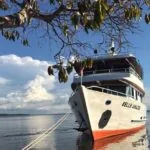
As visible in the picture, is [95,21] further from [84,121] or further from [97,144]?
[84,121]

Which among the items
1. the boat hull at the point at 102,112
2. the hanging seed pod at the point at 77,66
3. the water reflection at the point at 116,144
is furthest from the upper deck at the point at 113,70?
the hanging seed pod at the point at 77,66

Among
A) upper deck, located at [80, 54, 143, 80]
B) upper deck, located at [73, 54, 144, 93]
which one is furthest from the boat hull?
upper deck, located at [80, 54, 143, 80]

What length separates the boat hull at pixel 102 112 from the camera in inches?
1080

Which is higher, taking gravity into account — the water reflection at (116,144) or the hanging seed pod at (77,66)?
the hanging seed pod at (77,66)

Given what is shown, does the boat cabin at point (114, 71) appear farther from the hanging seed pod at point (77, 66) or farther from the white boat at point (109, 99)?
the hanging seed pod at point (77, 66)

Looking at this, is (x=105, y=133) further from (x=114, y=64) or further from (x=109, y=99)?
(x=114, y=64)

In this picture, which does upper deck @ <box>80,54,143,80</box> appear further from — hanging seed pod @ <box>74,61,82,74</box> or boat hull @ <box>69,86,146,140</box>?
hanging seed pod @ <box>74,61,82,74</box>

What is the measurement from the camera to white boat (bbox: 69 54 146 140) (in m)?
27.6

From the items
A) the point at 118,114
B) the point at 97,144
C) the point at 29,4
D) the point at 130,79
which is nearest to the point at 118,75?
the point at 130,79

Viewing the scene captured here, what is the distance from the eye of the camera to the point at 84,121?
28.8 m

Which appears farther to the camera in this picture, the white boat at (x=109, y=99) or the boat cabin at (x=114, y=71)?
the boat cabin at (x=114, y=71)

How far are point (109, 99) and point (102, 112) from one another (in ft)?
3.48

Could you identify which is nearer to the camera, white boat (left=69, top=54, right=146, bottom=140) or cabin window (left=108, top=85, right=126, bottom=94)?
white boat (left=69, top=54, right=146, bottom=140)

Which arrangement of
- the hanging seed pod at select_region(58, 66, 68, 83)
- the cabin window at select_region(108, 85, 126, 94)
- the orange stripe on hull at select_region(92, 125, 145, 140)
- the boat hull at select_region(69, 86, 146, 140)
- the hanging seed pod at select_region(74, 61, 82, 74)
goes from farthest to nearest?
1. the cabin window at select_region(108, 85, 126, 94)
2. the orange stripe on hull at select_region(92, 125, 145, 140)
3. the boat hull at select_region(69, 86, 146, 140)
4. the hanging seed pod at select_region(74, 61, 82, 74)
5. the hanging seed pod at select_region(58, 66, 68, 83)
